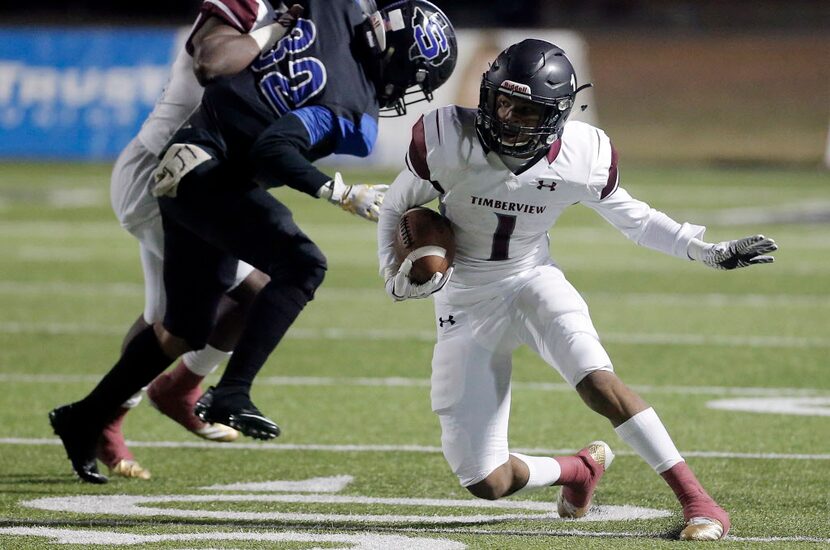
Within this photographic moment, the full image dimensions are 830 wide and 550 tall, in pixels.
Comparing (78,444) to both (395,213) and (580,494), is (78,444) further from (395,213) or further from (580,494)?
(580,494)

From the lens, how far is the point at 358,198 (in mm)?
3967

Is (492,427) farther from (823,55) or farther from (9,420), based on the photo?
(823,55)

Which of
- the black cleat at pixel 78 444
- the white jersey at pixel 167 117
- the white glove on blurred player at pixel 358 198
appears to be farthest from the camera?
the black cleat at pixel 78 444

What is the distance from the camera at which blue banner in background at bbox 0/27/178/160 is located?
18203mm

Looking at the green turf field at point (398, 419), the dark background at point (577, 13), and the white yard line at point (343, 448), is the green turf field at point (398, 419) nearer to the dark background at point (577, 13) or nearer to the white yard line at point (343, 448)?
the white yard line at point (343, 448)

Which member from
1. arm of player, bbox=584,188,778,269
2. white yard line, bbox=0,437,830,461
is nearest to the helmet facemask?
arm of player, bbox=584,188,778,269

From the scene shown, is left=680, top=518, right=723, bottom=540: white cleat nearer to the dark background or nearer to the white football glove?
the white football glove

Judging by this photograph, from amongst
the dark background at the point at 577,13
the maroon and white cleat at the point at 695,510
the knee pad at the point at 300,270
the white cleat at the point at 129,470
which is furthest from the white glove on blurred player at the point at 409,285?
the dark background at the point at 577,13

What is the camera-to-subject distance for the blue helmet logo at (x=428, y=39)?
4.43 metres

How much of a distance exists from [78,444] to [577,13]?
1855 cm

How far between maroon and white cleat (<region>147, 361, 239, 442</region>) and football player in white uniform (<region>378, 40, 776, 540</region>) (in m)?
1.27

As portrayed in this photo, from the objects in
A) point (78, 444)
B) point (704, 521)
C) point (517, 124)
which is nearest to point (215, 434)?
point (78, 444)

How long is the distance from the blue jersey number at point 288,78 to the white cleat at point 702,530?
1694 millimetres

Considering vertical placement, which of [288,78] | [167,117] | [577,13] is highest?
[288,78]
